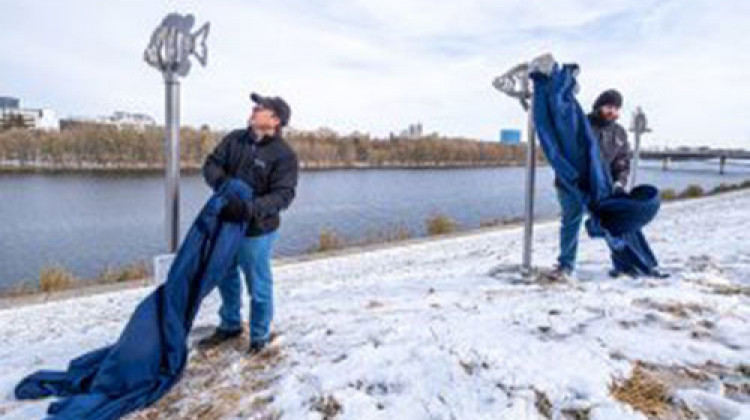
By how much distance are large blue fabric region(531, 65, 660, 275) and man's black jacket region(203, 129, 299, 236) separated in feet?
7.55

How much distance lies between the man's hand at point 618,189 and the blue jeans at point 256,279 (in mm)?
2858

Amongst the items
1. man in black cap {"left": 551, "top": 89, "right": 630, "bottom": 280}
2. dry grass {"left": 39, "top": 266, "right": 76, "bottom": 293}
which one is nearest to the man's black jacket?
man in black cap {"left": 551, "top": 89, "right": 630, "bottom": 280}

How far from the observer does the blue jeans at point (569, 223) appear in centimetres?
460

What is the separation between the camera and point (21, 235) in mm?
17922

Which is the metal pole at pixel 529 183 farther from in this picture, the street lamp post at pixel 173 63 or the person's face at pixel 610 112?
the street lamp post at pixel 173 63

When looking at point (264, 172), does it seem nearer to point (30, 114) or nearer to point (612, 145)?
point (612, 145)

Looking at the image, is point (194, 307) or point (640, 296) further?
point (640, 296)

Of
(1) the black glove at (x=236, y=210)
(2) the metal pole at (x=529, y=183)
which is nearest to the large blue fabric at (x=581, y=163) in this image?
(2) the metal pole at (x=529, y=183)

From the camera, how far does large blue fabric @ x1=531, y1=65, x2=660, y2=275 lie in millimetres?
4414

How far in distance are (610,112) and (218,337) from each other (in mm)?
3552

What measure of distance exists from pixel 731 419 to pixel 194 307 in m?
2.67

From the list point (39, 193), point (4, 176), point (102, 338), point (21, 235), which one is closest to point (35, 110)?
point (4, 176)

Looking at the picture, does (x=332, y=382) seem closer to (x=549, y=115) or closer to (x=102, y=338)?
(x=102, y=338)

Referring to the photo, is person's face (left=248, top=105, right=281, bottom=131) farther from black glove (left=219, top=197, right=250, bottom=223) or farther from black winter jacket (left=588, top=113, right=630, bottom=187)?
black winter jacket (left=588, top=113, right=630, bottom=187)
